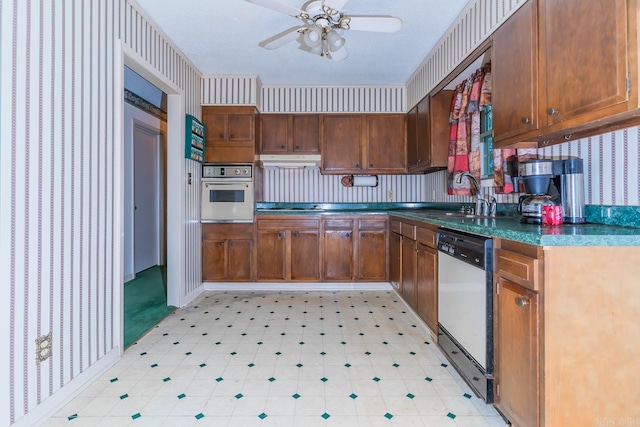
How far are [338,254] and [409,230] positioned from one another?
1.15 metres

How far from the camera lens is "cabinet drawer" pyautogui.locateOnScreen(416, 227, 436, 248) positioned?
2350 mm

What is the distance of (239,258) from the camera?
3.88 m

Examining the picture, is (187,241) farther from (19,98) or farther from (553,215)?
(553,215)

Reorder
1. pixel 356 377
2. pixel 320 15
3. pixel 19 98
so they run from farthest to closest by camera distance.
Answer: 1. pixel 320 15
2. pixel 356 377
3. pixel 19 98

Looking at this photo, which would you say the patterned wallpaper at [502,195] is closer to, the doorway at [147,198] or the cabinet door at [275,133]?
the cabinet door at [275,133]

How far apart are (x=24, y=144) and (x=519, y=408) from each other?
8.12 ft

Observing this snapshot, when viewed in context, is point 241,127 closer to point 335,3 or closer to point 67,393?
point 335,3

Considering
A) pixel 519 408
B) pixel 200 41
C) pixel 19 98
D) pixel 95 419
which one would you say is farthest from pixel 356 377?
pixel 200 41

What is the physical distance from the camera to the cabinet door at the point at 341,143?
4188 mm

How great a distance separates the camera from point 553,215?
5.04ft

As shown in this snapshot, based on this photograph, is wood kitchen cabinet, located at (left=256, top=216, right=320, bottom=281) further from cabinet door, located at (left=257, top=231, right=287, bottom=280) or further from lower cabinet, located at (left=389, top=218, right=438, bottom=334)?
lower cabinet, located at (left=389, top=218, right=438, bottom=334)

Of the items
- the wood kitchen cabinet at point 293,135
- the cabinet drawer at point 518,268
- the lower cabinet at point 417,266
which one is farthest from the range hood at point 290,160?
the cabinet drawer at point 518,268

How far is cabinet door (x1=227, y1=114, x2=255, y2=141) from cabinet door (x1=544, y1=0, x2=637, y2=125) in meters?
2.99

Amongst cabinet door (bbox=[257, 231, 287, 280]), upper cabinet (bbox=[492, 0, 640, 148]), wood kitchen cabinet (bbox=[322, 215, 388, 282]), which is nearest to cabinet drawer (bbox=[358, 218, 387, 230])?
wood kitchen cabinet (bbox=[322, 215, 388, 282])
